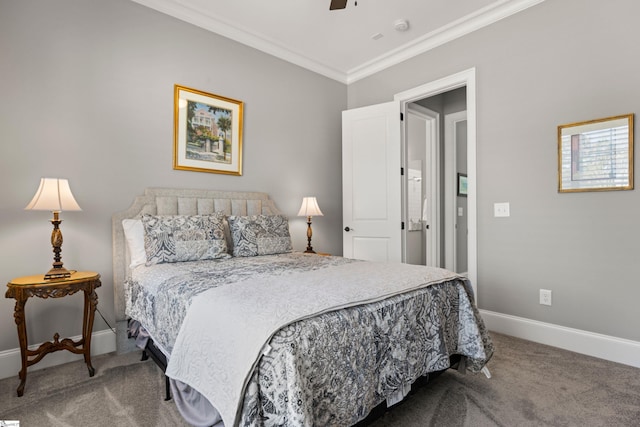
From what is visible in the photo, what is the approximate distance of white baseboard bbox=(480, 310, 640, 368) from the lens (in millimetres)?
2365

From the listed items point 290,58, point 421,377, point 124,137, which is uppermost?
point 290,58

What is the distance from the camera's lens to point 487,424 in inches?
65.1

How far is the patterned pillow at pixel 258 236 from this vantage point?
9.42 feet

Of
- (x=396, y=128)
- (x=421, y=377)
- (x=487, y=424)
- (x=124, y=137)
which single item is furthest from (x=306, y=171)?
(x=487, y=424)

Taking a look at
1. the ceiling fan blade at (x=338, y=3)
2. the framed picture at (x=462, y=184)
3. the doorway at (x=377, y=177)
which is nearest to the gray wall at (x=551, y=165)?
the doorway at (x=377, y=177)

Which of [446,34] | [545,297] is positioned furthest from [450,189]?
[545,297]

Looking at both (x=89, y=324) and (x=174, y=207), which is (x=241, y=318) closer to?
(x=89, y=324)

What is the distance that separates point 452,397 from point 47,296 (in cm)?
255

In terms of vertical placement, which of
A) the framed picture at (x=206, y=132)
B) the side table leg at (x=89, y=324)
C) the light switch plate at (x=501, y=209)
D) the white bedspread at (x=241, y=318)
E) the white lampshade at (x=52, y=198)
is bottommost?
the side table leg at (x=89, y=324)

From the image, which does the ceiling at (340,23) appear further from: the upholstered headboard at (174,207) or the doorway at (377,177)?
the upholstered headboard at (174,207)

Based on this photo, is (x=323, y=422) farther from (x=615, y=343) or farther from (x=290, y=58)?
(x=290, y=58)

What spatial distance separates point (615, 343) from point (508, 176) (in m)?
1.49

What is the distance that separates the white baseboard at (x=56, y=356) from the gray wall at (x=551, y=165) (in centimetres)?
331

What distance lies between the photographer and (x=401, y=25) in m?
3.30
